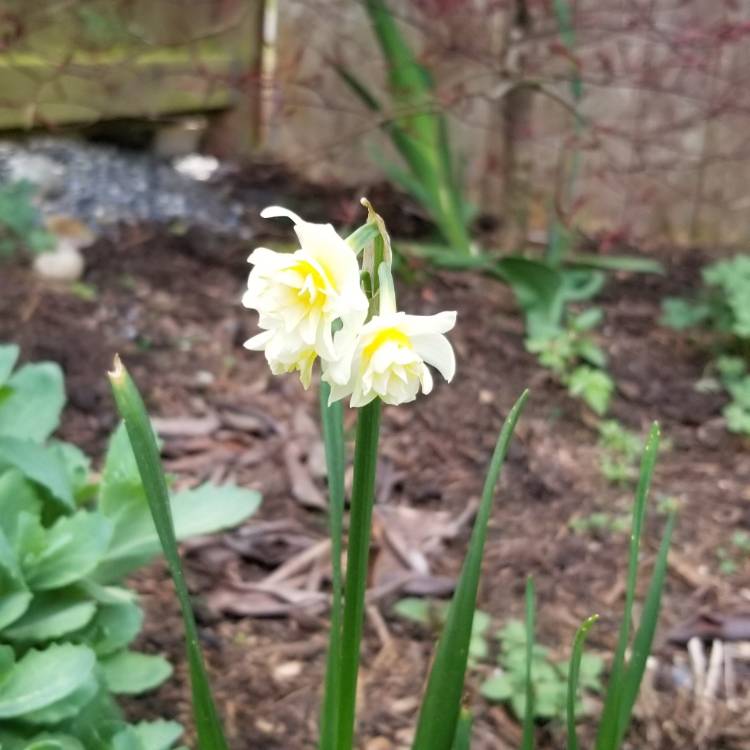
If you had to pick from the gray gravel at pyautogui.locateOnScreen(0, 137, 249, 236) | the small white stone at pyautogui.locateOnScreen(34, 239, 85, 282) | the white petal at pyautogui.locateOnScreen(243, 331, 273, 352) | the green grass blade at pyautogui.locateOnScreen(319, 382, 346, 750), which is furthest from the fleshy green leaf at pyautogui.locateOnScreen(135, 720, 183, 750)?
the gray gravel at pyautogui.locateOnScreen(0, 137, 249, 236)

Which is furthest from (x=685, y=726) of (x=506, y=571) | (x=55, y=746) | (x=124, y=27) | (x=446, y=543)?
(x=124, y=27)

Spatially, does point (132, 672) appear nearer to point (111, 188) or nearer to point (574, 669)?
point (574, 669)

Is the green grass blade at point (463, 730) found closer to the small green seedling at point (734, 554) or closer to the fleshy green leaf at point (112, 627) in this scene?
the fleshy green leaf at point (112, 627)

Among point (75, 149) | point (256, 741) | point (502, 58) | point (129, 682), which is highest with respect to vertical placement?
point (502, 58)

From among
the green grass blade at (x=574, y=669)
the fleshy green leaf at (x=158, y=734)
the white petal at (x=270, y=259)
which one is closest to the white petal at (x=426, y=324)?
the white petal at (x=270, y=259)

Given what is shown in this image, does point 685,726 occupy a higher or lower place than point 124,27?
lower

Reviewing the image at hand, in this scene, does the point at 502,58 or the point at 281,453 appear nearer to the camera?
the point at 281,453

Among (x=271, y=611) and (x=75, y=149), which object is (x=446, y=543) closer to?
(x=271, y=611)
